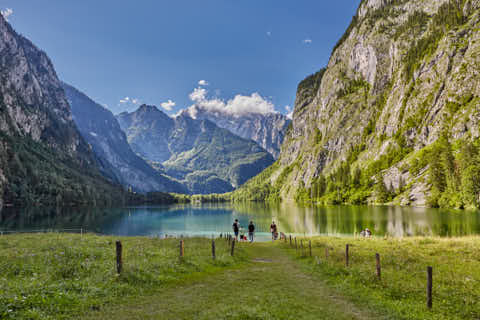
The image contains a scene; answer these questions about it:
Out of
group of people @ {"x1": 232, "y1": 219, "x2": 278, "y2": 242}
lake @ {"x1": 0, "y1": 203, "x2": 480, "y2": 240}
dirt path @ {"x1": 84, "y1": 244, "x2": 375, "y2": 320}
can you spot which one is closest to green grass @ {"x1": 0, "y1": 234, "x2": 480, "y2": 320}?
dirt path @ {"x1": 84, "y1": 244, "x2": 375, "y2": 320}

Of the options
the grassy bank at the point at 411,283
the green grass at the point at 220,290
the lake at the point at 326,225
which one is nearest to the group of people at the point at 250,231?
the lake at the point at 326,225

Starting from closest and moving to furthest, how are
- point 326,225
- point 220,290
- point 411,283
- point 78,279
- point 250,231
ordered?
point 78,279 < point 220,290 < point 411,283 < point 250,231 < point 326,225

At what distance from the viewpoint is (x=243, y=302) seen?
48.4ft

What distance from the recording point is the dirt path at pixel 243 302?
12.7 meters

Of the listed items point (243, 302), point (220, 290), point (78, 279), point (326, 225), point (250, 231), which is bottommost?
point (326, 225)

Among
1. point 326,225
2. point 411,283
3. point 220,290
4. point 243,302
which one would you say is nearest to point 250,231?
point 220,290

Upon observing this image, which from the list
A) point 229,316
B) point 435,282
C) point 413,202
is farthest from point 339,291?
point 413,202

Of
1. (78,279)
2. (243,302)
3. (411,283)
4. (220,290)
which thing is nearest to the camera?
(243,302)

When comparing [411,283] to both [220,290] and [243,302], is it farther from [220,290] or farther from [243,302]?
[220,290]

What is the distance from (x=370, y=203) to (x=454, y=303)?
616 ft

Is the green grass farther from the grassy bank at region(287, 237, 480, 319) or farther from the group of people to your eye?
the group of people

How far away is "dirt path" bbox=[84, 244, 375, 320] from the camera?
12703mm

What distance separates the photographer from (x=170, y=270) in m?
21.7

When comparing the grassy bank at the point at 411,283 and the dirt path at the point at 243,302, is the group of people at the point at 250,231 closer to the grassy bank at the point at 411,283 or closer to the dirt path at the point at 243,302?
the grassy bank at the point at 411,283
